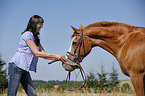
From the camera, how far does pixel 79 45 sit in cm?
339

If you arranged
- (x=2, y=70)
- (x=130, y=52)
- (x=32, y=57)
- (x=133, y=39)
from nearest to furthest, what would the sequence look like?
(x=32, y=57) → (x=130, y=52) → (x=133, y=39) → (x=2, y=70)

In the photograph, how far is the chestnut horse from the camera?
103 inches

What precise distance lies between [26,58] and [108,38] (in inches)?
82.2

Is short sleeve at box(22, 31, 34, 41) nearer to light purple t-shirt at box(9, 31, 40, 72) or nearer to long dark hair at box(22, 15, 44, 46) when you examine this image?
light purple t-shirt at box(9, 31, 40, 72)

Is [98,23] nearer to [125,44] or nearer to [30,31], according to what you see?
[125,44]

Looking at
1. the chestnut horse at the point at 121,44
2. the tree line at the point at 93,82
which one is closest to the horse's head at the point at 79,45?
the chestnut horse at the point at 121,44

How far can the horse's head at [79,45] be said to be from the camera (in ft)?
11.0

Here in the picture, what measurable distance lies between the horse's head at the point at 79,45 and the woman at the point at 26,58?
985 mm

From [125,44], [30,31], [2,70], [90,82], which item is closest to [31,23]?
[30,31]

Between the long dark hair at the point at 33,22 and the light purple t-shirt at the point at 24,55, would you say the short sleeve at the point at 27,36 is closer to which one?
the light purple t-shirt at the point at 24,55

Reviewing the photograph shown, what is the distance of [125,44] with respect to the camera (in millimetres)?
3021

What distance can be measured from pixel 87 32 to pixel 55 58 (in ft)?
4.79

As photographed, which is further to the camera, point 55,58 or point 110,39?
point 110,39

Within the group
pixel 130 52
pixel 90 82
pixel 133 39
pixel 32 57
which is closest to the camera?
pixel 32 57
